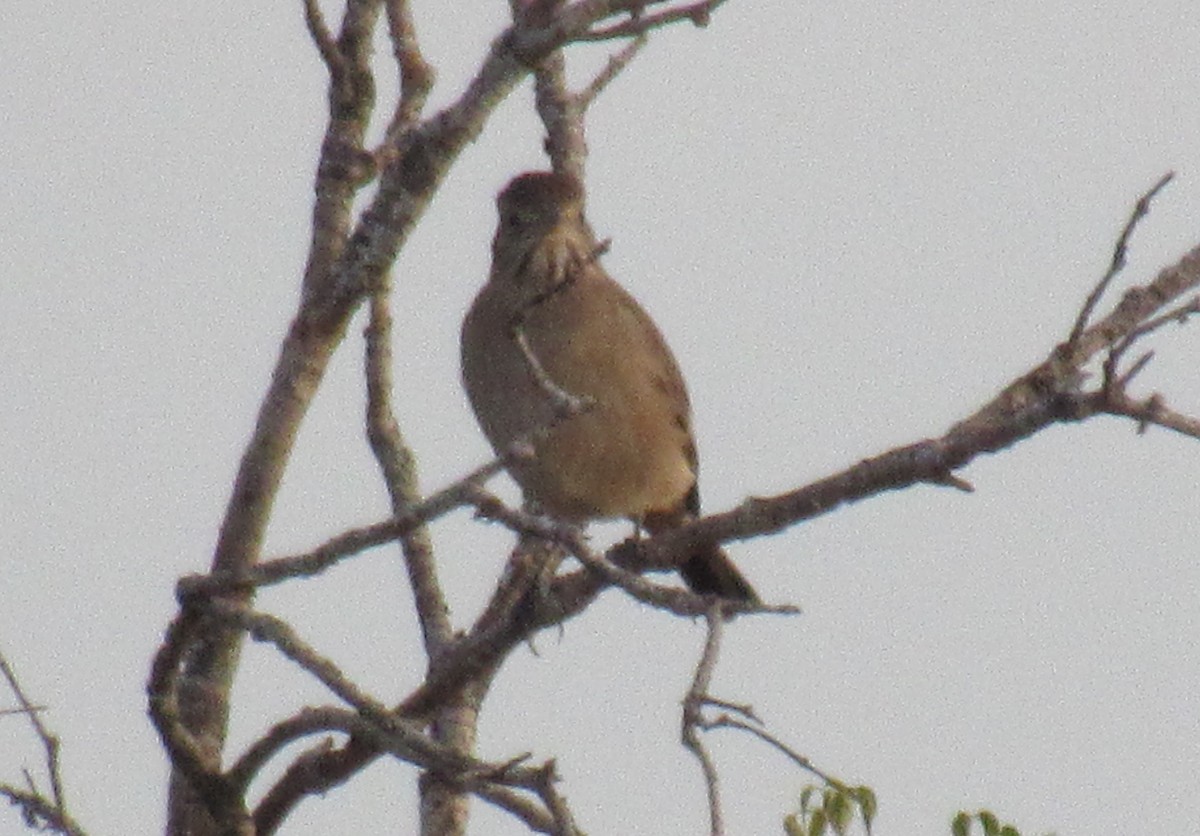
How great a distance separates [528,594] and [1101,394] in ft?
6.17

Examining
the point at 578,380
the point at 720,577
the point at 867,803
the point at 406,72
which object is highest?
the point at 406,72

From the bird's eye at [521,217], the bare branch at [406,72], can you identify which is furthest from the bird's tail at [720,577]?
the bare branch at [406,72]

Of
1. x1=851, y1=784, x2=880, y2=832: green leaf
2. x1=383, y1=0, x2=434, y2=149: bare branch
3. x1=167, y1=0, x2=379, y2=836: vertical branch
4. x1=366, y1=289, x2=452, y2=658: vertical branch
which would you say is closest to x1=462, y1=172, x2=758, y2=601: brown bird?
x1=366, y1=289, x2=452, y2=658: vertical branch

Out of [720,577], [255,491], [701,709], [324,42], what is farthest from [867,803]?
[720,577]

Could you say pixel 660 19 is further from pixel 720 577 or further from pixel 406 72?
pixel 720 577

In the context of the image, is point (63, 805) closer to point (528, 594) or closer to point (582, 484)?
point (528, 594)

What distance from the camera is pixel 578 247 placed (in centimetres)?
711

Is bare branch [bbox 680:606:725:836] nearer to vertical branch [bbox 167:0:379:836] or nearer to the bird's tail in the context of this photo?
vertical branch [bbox 167:0:379:836]

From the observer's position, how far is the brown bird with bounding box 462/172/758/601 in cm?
654

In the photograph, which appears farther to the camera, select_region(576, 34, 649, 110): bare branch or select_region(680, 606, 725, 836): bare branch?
select_region(576, 34, 649, 110): bare branch

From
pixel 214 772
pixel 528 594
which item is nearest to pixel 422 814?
pixel 528 594

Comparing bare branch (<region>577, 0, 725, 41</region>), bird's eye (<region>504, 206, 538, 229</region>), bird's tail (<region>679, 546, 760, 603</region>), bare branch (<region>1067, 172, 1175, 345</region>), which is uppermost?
bird's eye (<region>504, 206, 538, 229</region>)

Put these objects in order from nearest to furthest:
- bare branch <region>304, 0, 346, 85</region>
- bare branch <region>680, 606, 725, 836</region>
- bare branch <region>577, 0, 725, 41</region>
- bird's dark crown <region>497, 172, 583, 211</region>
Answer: bare branch <region>680, 606, 725, 836</region>
bare branch <region>577, 0, 725, 41</region>
bare branch <region>304, 0, 346, 85</region>
bird's dark crown <region>497, 172, 583, 211</region>

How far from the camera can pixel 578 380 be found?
6508 millimetres
